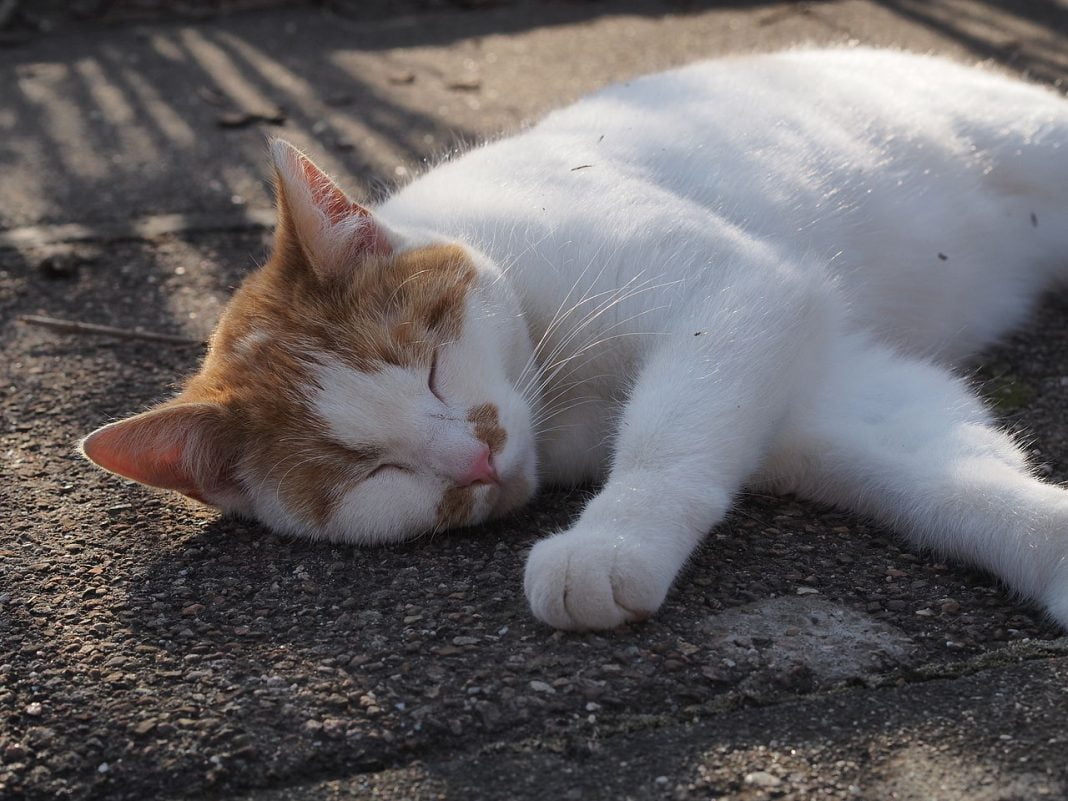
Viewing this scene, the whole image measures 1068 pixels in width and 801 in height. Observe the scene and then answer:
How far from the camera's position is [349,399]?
2.34m

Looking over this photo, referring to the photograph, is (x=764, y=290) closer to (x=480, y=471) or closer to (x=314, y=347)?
(x=480, y=471)

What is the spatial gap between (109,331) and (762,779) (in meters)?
2.43

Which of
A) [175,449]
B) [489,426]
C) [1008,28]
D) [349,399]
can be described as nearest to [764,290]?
[489,426]

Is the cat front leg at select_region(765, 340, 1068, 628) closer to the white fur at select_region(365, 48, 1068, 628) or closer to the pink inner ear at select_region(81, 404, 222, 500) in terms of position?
the white fur at select_region(365, 48, 1068, 628)

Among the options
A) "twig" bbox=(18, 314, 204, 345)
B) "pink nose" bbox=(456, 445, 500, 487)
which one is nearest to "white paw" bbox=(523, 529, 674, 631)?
"pink nose" bbox=(456, 445, 500, 487)

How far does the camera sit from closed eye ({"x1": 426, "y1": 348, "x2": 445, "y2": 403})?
2.32 metres

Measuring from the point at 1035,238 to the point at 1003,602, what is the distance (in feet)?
5.53

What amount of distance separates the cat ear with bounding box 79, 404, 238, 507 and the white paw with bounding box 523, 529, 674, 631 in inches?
32.2

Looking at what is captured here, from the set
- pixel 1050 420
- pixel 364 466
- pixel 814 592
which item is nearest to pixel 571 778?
pixel 814 592

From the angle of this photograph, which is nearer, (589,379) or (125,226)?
(589,379)

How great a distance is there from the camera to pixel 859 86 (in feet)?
11.0

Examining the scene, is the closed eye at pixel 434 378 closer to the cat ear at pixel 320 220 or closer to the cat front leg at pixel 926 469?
the cat ear at pixel 320 220

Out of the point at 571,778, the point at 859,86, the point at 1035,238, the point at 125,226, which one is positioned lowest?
the point at 125,226

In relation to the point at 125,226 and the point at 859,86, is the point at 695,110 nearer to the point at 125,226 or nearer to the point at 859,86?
the point at 859,86
